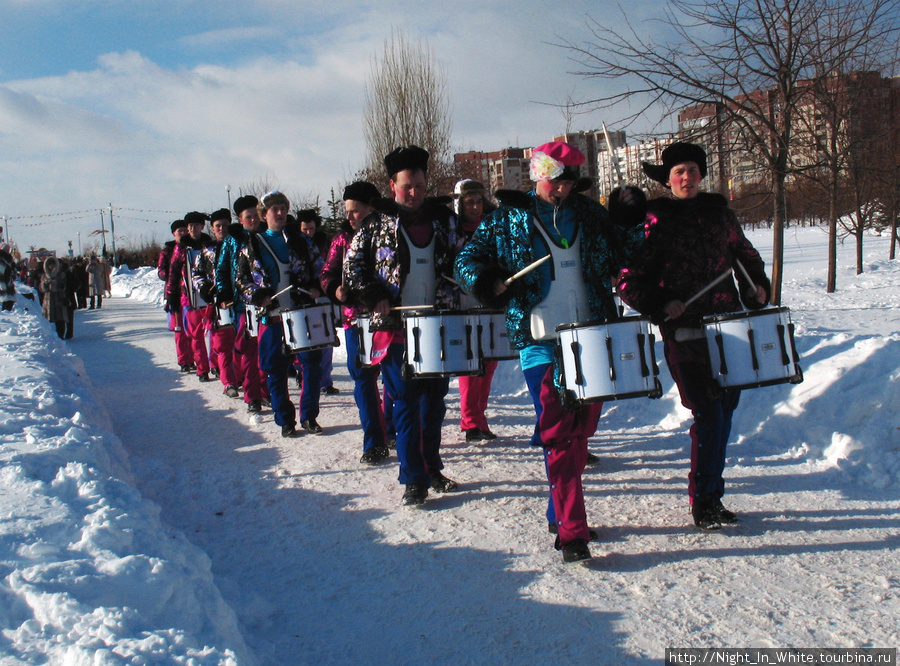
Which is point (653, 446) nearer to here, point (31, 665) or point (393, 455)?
point (393, 455)

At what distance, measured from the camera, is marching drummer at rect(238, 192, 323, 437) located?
7.33 m

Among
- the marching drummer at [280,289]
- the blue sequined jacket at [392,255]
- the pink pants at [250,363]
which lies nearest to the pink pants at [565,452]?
the blue sequined jacket at [392,255]

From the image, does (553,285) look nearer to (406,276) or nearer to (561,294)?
(561,294)

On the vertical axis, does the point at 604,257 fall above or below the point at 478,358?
above

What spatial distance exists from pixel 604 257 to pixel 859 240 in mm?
20253

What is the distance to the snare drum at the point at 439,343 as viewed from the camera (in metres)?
4.91

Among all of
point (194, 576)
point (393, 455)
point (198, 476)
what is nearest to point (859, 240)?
point (393, 455)

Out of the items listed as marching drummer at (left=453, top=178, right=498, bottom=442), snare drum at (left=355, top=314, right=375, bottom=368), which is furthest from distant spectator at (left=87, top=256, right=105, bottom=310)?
snare drum at (left=355, top=314, right=375, bottom=368)

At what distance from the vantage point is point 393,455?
650 cm

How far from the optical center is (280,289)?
746 centimetres

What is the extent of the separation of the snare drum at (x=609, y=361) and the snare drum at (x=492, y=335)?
4.00 feet

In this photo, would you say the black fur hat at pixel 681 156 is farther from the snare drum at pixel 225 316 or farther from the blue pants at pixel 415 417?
the snare drum at pixel 225 316

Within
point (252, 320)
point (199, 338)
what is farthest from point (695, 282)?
point (199, 338)

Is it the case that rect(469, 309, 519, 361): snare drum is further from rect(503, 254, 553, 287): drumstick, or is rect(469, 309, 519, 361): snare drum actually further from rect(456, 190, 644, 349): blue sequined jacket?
rect(503, 254, 553, 287): drumstick
